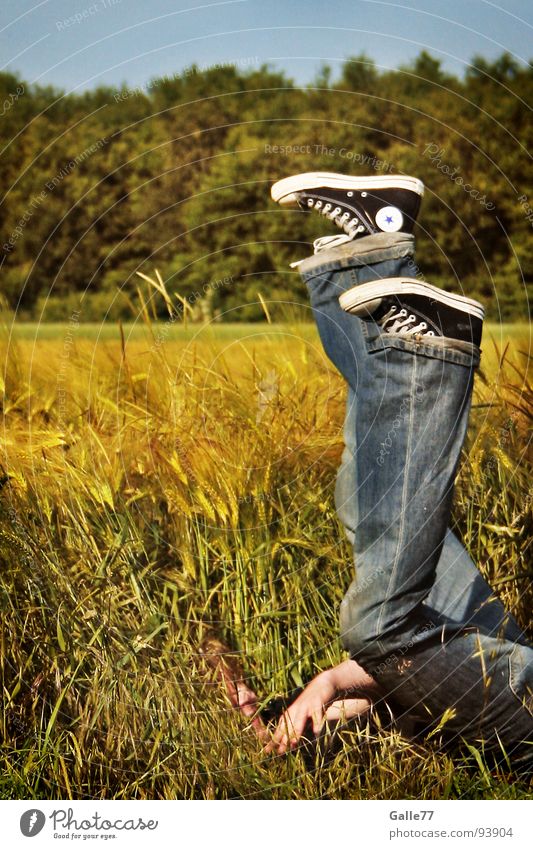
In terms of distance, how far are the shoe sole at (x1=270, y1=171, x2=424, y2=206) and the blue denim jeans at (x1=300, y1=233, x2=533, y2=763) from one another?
106 mm

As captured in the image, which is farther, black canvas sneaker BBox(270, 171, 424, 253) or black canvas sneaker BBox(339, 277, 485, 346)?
black canvas sneaker BBox(270, 171, 424, 253)

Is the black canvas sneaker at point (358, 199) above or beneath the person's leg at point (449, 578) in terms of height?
above

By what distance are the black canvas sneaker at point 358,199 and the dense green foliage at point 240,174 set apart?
2.13 feet

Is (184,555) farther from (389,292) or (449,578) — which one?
(389,292)

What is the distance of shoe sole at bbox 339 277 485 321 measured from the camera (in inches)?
69.9

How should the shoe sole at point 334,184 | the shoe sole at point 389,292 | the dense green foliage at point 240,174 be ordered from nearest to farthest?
the shoe sole at point 389,292 < the shoe sole at point 334,184 < the dense green foliage at point 240,174

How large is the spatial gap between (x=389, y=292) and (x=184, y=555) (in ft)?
2.37

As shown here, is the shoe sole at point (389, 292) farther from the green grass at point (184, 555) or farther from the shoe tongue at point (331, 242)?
the green grass at point (184, 555)

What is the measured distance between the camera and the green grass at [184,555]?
6.32 ft

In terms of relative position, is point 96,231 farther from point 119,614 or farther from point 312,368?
point 119,614

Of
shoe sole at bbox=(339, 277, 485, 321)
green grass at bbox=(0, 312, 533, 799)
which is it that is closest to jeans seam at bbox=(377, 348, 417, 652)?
shoe sole at bbox=(339, 277, 485, 321)
